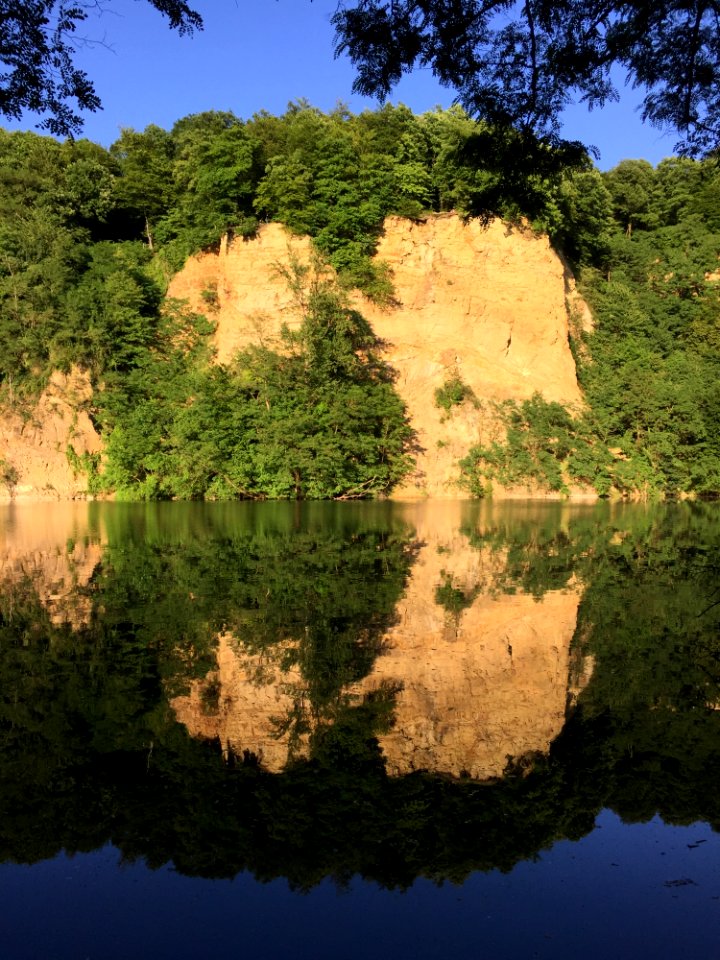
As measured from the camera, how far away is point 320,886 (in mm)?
3729

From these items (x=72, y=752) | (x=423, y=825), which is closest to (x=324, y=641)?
(x=72, y=752)

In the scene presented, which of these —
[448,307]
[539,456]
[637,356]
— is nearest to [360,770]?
[539,456]

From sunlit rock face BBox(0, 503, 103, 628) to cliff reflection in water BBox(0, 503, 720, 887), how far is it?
10 cm

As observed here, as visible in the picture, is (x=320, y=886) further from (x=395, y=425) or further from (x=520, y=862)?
(x=395, y=425)

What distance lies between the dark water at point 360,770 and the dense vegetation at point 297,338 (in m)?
21.2

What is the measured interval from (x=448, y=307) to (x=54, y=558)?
25326mm

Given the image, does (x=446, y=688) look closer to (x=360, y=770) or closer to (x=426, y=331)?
(x=360, y=770)

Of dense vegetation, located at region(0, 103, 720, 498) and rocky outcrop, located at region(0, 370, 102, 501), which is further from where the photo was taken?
rocky outcrop, located at region(0, 370, 102, 501)

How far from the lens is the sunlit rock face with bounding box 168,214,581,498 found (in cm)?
3447

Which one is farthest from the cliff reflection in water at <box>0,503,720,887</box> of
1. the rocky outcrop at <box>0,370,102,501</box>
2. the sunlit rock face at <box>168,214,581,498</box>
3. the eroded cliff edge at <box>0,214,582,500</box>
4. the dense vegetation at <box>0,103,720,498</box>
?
the sunlit rock face at <box>168,214,581,498</box>

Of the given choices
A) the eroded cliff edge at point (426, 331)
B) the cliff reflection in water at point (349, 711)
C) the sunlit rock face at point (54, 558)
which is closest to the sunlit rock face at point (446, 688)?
the cliff reflection in water at point (349, 711)

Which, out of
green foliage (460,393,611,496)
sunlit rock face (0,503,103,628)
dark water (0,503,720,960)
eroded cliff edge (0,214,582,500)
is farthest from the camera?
eroded cliff edge (0,214,582,500)

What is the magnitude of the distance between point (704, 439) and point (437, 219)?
1584 centimetres

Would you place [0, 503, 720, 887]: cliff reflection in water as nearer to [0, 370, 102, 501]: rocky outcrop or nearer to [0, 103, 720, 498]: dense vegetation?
[0, 103, 720, 498]: dense vegetation
